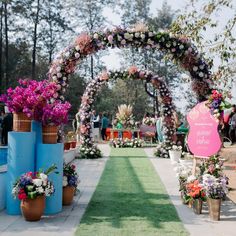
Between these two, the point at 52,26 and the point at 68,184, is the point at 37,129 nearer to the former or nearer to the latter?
the point at 68,184

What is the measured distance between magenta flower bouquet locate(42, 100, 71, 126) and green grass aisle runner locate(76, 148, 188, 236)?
54.5 inches

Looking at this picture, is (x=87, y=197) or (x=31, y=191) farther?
(x=87, y=197)

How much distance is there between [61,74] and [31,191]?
2.94 meters

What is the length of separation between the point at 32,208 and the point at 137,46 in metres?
4.24

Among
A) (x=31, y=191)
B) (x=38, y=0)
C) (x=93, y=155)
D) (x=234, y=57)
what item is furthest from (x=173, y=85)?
(x=31, y=191)

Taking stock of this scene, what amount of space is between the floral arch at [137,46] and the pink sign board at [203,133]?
4.60 ft

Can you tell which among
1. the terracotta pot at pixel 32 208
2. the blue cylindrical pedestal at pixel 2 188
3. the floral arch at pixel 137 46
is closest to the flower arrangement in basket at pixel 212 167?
the floral arch at pixel 137 46

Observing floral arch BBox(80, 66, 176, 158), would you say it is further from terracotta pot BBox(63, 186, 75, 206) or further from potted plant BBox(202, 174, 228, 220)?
potted plant BBox(202, 174, 228, 220)

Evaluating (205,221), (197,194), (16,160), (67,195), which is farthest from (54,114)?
(205,221)

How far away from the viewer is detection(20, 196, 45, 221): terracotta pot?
5.28 m

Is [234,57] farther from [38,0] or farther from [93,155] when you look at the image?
[38,0]

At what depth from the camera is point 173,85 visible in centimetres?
4044

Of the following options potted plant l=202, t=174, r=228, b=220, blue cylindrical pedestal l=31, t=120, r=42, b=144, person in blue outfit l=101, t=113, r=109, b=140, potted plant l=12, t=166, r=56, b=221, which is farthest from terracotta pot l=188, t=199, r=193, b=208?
person in blue outfit l=101, t=113, r=109, b=140

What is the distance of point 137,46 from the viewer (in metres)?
8.27
